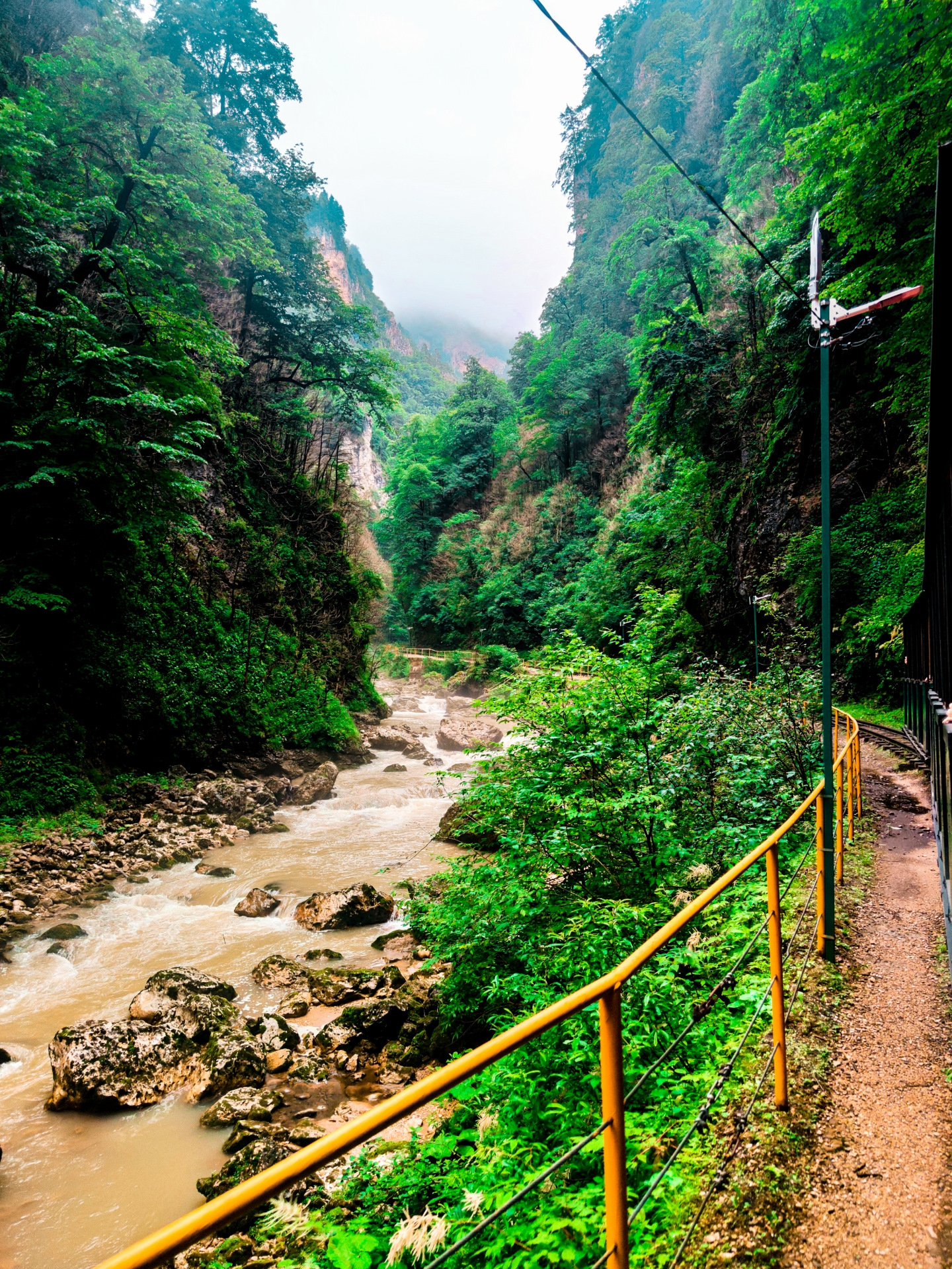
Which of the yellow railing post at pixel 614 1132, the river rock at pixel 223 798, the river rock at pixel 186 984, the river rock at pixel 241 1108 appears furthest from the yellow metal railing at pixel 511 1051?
the river rock at pixel 223 798

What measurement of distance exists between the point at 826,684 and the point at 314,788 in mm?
13439

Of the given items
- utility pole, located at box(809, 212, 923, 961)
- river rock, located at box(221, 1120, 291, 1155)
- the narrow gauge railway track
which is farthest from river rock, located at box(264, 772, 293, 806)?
the narrow gauge railway track

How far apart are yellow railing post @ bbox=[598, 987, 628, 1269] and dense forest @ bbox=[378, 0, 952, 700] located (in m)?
5.49

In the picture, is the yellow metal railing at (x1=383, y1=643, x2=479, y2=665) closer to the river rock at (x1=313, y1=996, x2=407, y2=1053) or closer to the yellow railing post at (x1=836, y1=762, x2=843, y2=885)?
the river rock at (x1=313, y1=996, x2=407, y2=1053)

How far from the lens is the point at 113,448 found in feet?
36.4

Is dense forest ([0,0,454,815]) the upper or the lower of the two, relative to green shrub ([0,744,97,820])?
upper

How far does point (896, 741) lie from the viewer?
11.2 meters

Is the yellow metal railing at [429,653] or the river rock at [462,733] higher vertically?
the yellow metal railing at [429,653]

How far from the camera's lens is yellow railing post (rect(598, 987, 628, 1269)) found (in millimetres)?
1420

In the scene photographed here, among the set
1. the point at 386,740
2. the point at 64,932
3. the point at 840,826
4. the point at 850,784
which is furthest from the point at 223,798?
the point at 840,826

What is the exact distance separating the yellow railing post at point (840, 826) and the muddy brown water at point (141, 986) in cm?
391

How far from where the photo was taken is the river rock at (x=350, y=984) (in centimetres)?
677

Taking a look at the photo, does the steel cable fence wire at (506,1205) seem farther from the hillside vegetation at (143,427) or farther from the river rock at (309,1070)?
the hillside vegetation at (143,427)

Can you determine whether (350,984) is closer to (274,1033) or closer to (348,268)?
(274,1033)
